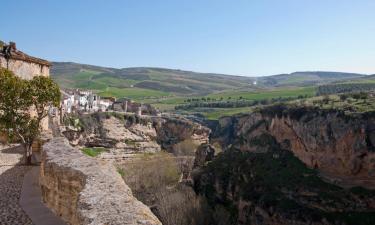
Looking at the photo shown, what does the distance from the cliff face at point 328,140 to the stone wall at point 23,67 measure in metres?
34.1

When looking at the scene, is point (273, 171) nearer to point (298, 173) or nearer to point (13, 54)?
point (298, 173)

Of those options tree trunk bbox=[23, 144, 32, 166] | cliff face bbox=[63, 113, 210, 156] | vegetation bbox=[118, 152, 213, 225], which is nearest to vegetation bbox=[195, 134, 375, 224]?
vegetation bbox=[118, 152, 213, 225]

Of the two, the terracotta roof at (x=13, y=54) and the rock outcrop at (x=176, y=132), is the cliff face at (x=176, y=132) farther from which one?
the terracotta roof at (x=13, y=54)

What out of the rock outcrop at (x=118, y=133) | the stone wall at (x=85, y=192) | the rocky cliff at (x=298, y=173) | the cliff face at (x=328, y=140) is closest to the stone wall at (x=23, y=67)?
the stone wall at (x=85, y=192)

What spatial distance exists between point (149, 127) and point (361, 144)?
4599cm

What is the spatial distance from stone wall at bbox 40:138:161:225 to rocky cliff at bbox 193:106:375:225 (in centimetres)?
3418

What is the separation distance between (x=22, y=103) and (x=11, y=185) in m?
7.03

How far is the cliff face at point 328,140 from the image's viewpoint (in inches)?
2026

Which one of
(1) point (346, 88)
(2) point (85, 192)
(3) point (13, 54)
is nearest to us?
(2) point (85, 192)

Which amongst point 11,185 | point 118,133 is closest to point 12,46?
point 11,185

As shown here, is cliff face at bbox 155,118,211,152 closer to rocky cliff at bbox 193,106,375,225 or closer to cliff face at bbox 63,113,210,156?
cliff face at bbox 63,113,210,156

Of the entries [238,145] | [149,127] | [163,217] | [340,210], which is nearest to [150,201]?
[163,217]

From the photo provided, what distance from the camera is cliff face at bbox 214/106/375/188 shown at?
51.5 meters

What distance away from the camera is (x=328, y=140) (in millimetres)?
56250
